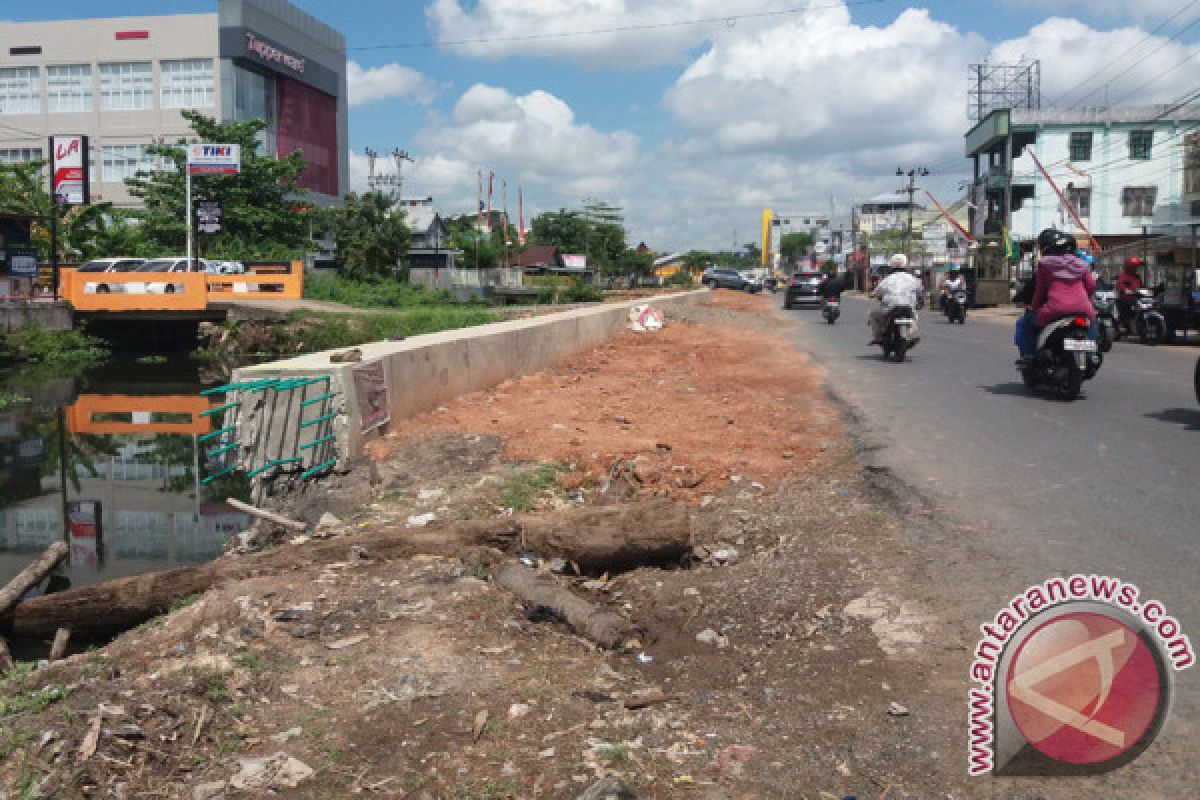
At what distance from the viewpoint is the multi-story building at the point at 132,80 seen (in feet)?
201

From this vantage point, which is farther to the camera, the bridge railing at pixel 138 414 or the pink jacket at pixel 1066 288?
the bridge railing at pixel 138 414

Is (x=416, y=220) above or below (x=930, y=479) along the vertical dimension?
above

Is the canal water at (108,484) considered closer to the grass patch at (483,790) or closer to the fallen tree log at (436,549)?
the fallen tree log at (436,549)

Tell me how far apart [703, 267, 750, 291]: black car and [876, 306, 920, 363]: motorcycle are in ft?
150

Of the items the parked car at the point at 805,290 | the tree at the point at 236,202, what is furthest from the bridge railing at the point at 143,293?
the parked car at the point at 805,290

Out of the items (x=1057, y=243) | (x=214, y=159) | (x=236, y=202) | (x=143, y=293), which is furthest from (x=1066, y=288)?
(x=236, y=202)

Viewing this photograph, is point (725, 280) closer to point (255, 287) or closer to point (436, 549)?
point (255, 287)

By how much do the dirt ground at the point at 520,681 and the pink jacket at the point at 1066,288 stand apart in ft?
16.6

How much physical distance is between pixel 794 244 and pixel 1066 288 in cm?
14941

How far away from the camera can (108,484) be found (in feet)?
36.8

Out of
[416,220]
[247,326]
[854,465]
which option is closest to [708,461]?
[854,465]

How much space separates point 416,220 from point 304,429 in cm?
8015

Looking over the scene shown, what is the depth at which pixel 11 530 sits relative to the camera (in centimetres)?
912

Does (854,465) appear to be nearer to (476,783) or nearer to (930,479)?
(930,479)
